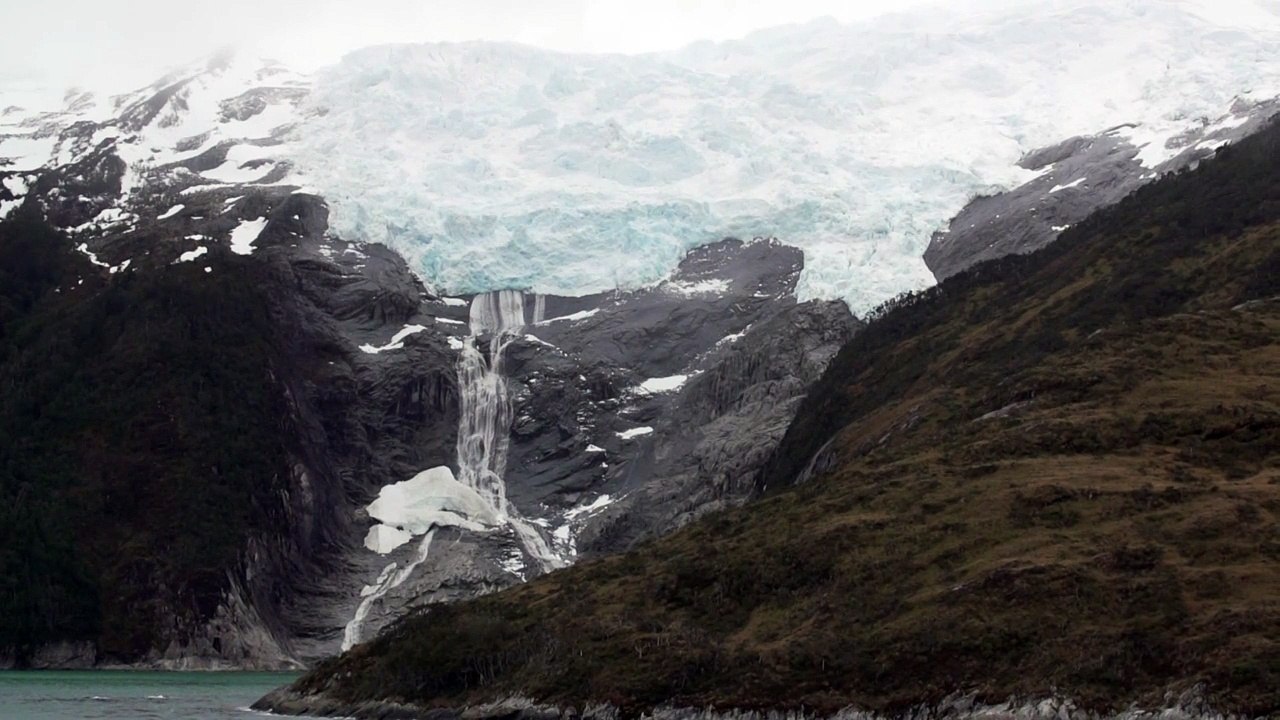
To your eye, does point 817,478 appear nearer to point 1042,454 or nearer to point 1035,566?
point 1042,454

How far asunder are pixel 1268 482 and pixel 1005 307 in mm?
80602

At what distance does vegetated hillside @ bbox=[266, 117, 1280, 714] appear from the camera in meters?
92.9

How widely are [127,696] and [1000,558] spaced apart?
8576 cm

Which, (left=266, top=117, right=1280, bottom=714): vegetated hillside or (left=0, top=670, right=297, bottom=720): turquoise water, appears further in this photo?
(left=0, top=670, right=297, bottom=720): turquoise water

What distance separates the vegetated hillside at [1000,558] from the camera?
305 ft

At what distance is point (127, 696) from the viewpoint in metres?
155

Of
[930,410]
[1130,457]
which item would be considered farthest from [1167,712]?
[930,410]

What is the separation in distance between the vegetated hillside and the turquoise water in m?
9.55

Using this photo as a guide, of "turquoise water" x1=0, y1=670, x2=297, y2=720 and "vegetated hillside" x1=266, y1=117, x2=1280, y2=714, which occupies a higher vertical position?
"vegetated hillside" x1=266, y1=117, x2=1280, y2=714

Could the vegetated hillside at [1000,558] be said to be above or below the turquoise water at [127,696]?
above

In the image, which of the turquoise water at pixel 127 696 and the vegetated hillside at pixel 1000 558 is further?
the turquoise water at pixel 127 696

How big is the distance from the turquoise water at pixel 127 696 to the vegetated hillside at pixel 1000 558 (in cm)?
955

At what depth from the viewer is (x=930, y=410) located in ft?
520

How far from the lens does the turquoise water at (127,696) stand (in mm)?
129625
